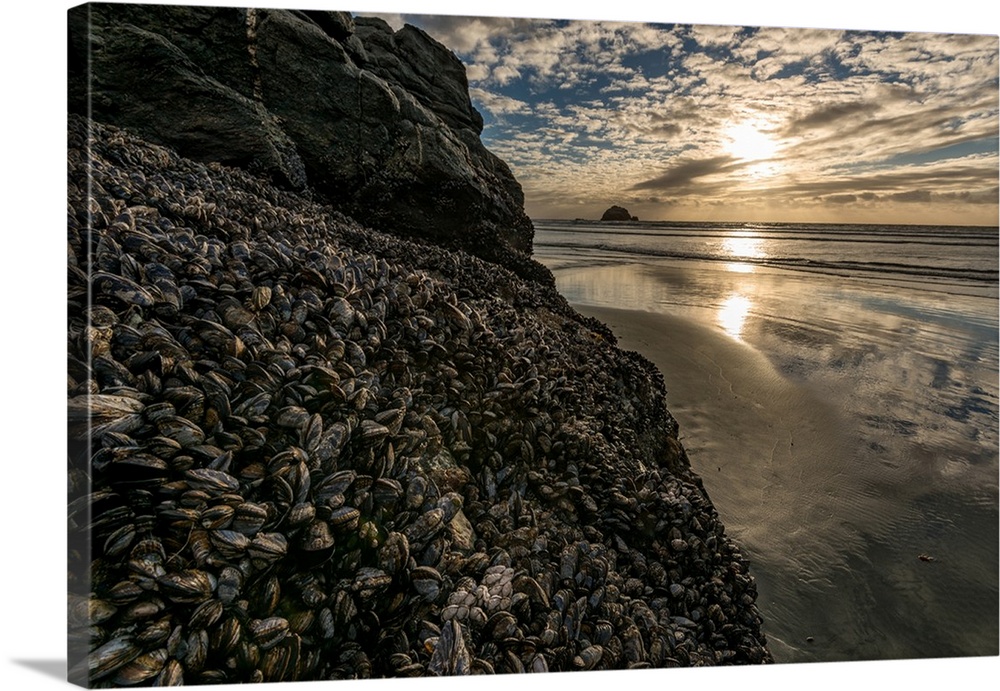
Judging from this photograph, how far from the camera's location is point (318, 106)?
439 centimetres

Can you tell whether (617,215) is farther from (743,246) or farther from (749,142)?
(743,246)

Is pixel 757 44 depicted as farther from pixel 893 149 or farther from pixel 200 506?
pixel 200 506

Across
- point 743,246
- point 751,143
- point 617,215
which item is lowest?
point 743,246

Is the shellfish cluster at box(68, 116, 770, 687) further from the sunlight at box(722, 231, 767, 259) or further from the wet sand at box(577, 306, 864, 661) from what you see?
the sunlight at box(722, 231, 767, 259)

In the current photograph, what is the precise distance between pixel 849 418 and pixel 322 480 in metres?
4.26

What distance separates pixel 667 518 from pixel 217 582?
2.51m

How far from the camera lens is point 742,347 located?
15.8 feet

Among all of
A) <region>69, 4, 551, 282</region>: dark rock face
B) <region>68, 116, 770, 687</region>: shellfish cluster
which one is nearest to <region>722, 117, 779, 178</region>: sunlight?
<region>69, 4, 551, 282</region>: dark rock face

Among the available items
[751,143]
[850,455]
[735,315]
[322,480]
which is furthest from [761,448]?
[322,480]

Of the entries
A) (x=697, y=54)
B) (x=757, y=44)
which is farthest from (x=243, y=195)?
(x=757, y=44)

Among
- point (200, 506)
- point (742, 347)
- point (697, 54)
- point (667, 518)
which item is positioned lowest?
point (667, 518)

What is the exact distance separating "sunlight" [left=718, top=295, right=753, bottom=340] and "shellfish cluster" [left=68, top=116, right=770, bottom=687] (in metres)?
1.73

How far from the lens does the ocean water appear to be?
3.55m

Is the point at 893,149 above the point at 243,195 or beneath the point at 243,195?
above
